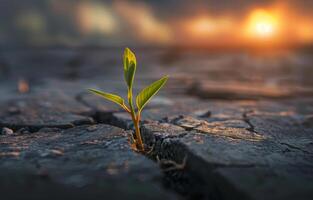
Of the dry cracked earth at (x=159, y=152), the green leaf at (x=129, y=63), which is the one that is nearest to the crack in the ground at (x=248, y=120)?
the dry cracked earth at (x=159, y=152)

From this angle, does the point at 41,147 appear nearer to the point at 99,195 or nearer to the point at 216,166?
the point at 99,195

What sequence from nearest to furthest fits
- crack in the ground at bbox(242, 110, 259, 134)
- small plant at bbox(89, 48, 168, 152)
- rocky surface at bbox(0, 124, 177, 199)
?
rocky surface at bbox(0, 124, 177, 199) → small plant at bbox(89, 48, 168, 152) → crack in the ground at bbox(242, 110, 259, 134)

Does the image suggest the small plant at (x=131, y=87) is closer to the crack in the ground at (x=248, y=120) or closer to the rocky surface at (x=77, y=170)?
the rocky surface at (x=77, y=170)

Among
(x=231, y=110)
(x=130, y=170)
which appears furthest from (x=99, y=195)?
(x=231, y=110)

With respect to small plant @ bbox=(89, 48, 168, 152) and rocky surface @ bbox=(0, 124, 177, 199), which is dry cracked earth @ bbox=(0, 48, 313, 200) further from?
small plant @ bbox=(89, 48, 168, 152)

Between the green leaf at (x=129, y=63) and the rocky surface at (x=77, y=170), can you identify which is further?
the green leaf at (x=129, y=63)

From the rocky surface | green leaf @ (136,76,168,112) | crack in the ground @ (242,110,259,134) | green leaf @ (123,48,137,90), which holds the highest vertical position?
green leaf @ (123,48,137,90)

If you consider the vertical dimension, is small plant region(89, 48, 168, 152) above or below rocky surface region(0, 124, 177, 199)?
above

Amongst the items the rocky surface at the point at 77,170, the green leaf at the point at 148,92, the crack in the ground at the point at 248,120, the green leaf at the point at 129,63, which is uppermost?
the green leaf at the point at 129,63

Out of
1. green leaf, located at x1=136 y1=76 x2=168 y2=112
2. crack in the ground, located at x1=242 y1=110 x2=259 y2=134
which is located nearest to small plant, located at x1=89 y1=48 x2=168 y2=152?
green leaf, located at x1=136 y1=76 x2=168 y2=112

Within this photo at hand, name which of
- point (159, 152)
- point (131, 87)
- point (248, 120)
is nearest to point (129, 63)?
point (131, 87)

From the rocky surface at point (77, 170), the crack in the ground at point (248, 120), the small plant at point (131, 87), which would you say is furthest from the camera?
the crack in the ground at point (248, 120)
